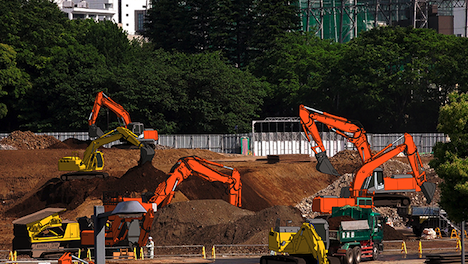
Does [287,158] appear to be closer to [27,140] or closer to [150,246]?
[27,140]

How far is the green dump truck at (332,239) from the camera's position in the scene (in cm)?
2366

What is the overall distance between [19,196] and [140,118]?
942 inches

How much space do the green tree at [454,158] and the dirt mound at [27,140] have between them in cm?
4721

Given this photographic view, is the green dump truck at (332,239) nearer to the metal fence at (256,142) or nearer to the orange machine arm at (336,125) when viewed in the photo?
the orange machine arm at (336,125)

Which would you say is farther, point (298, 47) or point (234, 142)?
point (298, 47)

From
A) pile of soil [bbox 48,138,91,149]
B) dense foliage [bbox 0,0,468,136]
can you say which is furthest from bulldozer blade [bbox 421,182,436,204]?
dense foliage [bbox 0,0,468,136]

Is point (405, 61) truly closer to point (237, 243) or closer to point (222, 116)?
point (222, 116)

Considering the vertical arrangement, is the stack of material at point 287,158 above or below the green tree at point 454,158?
below

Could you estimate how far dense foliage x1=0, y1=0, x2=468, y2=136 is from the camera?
243 ft

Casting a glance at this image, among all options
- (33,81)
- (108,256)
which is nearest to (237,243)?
(108,256)

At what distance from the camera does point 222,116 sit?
75000 mm

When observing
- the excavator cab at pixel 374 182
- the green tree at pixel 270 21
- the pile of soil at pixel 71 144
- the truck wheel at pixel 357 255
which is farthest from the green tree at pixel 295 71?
the truck wheel at pixel 357 255

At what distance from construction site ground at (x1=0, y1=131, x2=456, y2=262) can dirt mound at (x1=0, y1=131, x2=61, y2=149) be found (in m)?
0.10

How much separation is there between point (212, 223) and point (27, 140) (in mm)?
34016
